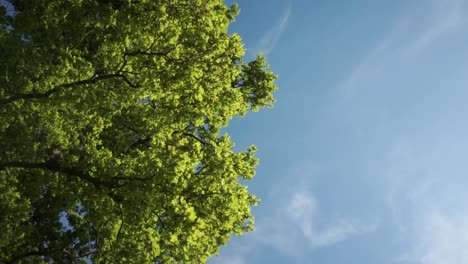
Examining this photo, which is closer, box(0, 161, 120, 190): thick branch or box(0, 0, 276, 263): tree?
box(0, 0, 276, 263): tree

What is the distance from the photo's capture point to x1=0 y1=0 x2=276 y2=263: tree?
14.3 metres

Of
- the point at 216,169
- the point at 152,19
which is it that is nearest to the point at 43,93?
the point at 152,19

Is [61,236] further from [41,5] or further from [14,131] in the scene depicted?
[41,5]

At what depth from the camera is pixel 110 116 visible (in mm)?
17672

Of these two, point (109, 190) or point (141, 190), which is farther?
point (109, 190)

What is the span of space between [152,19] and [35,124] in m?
6.21

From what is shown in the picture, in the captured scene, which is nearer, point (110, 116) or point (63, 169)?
point (63, 169)

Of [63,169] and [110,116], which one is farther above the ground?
[110,116]

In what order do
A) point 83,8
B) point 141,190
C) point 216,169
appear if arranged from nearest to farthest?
point 141,190
point 83,8
point 216,169

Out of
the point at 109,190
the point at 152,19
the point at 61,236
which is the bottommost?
the point at 109,190

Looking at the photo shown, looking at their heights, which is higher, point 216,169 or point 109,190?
point 216,169

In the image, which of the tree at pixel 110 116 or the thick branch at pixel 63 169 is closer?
the tree at pixel 110 116

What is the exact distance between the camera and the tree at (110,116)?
14.3m

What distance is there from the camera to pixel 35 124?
53.1 feet
